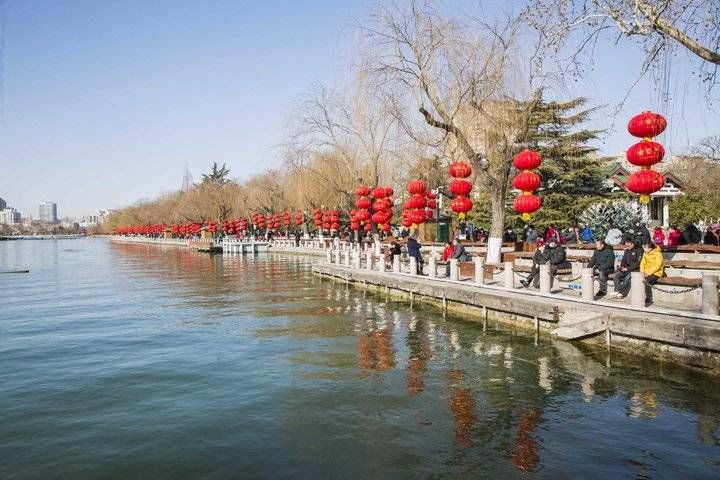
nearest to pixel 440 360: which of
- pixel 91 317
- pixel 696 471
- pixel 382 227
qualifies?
pixel 696 471

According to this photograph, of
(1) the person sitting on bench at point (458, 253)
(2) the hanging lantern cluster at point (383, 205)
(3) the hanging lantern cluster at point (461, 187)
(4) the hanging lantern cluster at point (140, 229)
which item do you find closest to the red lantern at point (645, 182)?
(3) the hanging lantern cluster at point (461, 187)

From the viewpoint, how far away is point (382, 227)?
25.1 m

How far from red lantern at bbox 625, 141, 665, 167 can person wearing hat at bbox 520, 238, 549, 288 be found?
355cm

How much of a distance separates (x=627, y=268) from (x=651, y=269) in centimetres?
82

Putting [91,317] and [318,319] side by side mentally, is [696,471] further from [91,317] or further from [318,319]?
[91,317]

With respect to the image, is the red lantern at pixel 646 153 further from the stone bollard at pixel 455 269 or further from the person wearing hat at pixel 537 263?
the stone bollard at pixel 455 269

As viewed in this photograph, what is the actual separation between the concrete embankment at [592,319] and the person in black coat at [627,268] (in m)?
0.80

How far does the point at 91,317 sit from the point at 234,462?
39.0 feet

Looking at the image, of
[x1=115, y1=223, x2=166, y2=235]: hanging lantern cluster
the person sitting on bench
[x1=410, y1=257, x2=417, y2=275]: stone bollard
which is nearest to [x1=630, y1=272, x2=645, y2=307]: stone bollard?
the person sitting on bench

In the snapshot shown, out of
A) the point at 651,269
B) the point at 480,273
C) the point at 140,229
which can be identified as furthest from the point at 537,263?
the point at 140,229

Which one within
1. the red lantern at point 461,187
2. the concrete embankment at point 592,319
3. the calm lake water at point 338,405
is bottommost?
the calm lake water at point 338,405

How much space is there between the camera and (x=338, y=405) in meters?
8.27

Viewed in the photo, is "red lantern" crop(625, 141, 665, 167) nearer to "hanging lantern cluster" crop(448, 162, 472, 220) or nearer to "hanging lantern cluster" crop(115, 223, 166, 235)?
"hanging lantern cluster" crop(448, 162, 472, 220)

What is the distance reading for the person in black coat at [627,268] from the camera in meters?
12.1
